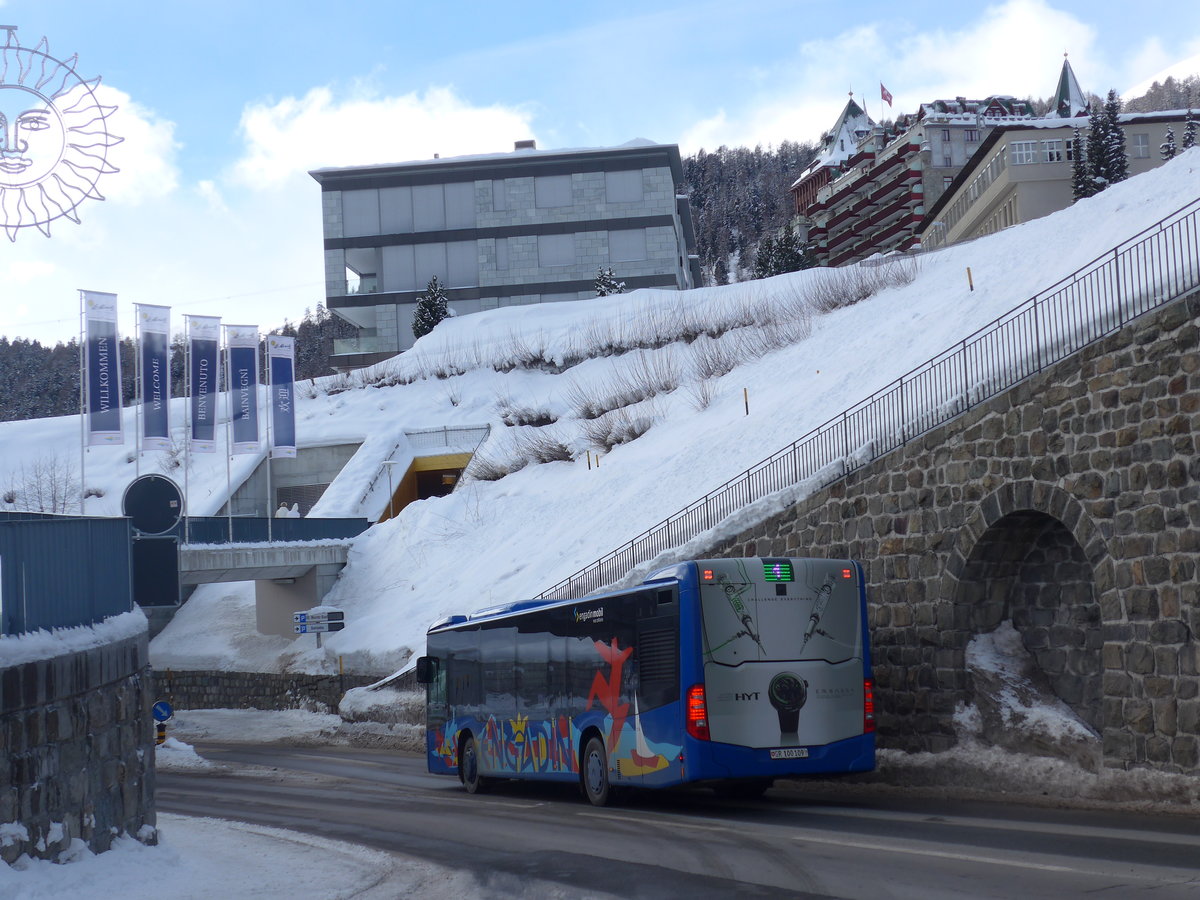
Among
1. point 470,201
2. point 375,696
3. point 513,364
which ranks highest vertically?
point 470,201

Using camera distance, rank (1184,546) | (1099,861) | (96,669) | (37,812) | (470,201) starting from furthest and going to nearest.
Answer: (470,201), (1184,546), (96,669), (1099,861), (37,812)

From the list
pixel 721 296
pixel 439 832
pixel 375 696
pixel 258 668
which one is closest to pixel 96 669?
pixel 439 832

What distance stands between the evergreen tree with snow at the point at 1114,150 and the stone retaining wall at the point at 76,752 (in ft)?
254

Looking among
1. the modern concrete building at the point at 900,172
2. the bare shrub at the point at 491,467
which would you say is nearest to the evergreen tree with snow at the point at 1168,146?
the modern concrete building at the point at 900,172

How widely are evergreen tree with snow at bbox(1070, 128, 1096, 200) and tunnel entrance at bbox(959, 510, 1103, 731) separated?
6402 cm

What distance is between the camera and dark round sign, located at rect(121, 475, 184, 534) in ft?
41.4

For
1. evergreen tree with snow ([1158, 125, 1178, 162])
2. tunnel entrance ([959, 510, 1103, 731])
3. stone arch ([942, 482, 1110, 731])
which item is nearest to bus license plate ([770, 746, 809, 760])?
stone arch ([942, 482, 1110, 731])

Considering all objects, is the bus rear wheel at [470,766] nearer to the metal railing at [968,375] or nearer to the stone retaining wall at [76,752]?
the metal railing at [968,375]

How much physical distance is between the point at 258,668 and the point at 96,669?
97.0 feet

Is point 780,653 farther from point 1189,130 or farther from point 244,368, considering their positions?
point 1189,130

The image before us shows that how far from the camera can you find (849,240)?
13825 centimetres

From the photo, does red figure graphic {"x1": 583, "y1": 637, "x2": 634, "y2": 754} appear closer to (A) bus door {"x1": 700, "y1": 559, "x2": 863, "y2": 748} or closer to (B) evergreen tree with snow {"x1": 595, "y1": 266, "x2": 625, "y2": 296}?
(A) bus door {"x1": 700, "y1": 559, "x2": 863, "y2": 748}

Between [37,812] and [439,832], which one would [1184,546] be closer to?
[439,832]

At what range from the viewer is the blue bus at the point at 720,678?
14.6m
